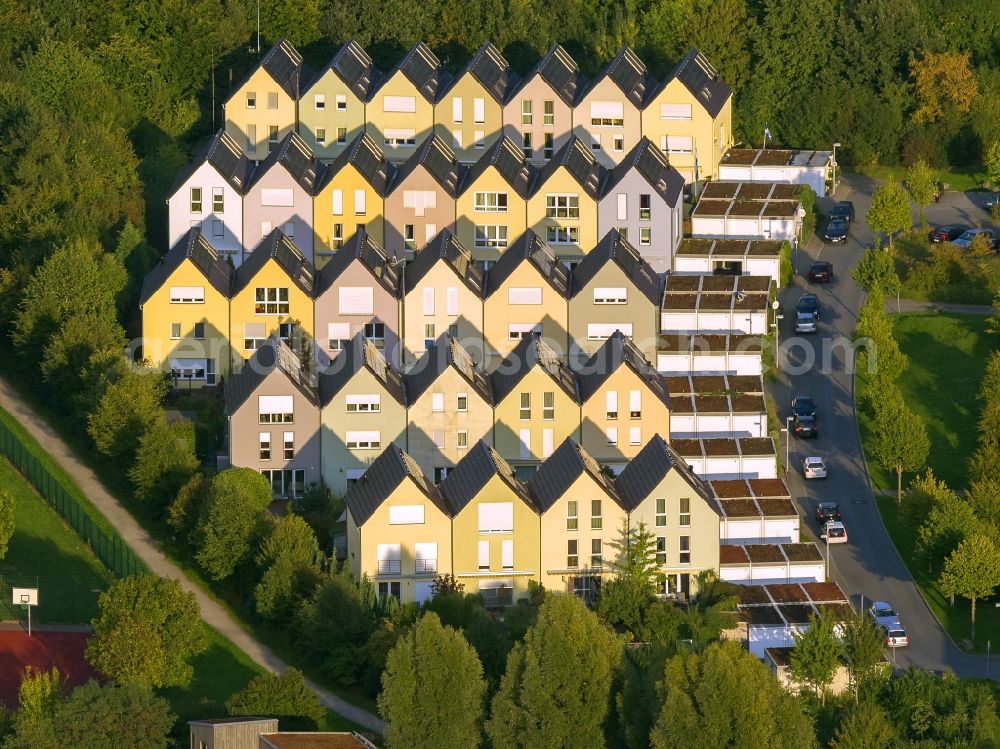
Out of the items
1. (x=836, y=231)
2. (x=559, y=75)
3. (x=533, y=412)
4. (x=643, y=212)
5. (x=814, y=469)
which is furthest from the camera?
(x=559, y=75)

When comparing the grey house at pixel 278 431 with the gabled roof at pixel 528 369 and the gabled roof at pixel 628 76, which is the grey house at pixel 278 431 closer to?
the gabled roof at pixel 528 369

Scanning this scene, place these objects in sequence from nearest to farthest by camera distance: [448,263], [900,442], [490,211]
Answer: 1. [900,442]
2. [448,263]
3. [490,211]

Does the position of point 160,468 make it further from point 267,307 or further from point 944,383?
point 944,383

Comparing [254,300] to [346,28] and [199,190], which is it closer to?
[199,190]

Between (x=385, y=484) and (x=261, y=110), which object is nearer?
(x=385, y=484)

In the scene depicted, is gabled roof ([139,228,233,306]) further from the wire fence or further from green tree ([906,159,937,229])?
green tree ([906,159,937,229])

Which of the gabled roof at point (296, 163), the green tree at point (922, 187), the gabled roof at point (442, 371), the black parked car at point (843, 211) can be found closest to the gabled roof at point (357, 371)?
→ the gabled roof at point (442, 371)

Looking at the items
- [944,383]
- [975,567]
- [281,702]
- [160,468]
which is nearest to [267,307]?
[160,468]
